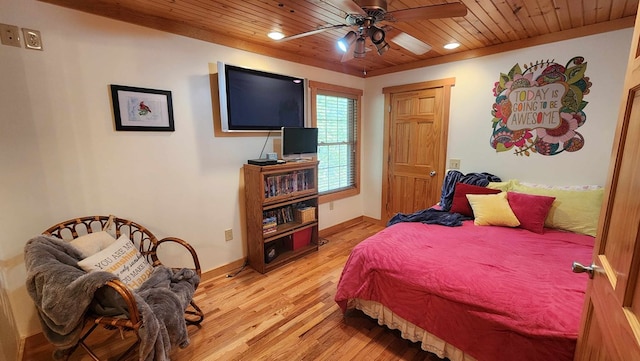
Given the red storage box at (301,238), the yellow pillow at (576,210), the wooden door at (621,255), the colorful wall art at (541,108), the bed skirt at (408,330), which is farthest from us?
the red storage box at (301,238)

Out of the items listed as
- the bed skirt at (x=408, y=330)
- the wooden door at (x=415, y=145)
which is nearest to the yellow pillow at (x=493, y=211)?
the wooden door at (x=415, y=145)

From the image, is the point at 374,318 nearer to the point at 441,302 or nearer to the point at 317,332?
the point at 317,332

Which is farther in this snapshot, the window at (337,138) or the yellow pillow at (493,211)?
the window at (337,138)

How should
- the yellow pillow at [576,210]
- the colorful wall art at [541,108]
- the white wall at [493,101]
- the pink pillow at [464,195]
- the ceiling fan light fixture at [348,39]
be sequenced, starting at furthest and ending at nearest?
the pink pillow at [464,195] → the colorful wall art at [541,108] → the white wall at [493,101] → the yellow pillow at [576,210] → the ceiling fan light fixture at [348,39]

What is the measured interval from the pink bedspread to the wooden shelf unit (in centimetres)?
109

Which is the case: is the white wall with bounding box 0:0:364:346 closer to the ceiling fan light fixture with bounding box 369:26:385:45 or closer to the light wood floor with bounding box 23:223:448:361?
the light wood floor with bounding box 23:223:448:361

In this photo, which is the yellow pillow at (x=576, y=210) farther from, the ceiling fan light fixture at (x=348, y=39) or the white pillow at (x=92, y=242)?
the white pillow at (x=92, y=242)

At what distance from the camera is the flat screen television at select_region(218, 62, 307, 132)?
255 centimetres

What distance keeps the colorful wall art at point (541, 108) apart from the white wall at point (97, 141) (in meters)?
2.74

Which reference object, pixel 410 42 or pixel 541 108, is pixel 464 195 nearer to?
pixel 541 108

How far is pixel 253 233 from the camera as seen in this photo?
2852mm

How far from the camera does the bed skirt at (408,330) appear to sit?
1624 millimetres

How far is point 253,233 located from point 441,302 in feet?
6.20

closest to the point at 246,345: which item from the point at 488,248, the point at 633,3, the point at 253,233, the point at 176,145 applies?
the point at 253,233
